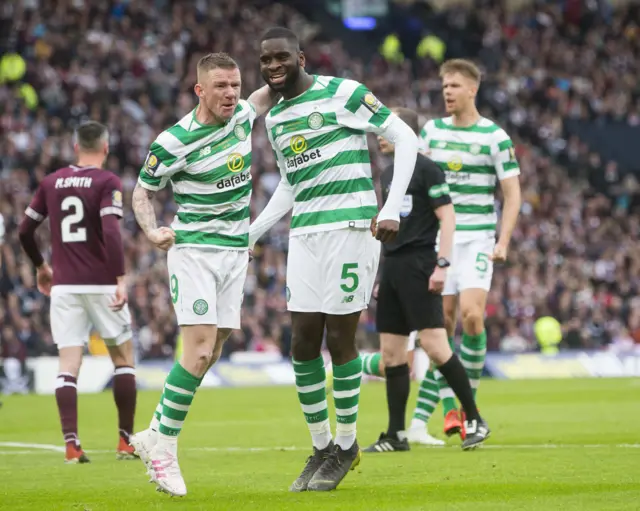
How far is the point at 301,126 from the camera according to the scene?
743cm

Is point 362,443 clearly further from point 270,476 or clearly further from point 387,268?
point 270,476

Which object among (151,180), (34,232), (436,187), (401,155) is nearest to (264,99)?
(151,180)

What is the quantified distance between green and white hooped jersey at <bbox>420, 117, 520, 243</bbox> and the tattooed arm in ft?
12.6

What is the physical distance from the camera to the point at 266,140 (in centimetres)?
2733

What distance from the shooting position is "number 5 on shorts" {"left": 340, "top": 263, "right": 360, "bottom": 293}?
7316 mm

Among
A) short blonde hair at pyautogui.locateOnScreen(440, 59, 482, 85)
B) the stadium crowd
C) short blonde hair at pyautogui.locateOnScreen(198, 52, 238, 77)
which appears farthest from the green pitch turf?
the stadium crowd

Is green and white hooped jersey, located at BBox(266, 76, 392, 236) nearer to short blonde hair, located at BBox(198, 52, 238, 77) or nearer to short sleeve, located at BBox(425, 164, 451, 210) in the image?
short blonde hair, located at BBox(198, 52, 238, 77)

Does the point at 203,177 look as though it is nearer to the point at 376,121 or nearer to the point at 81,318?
the point at 376,121

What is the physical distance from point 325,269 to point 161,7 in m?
24.8

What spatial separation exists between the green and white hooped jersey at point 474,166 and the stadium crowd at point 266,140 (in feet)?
39.9

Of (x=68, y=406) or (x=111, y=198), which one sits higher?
(x=111, y=198)

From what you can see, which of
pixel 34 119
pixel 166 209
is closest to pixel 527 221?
pixel 166 209

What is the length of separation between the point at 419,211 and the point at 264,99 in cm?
258

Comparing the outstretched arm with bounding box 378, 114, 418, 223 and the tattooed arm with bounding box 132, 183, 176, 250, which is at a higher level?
the outstretched arm with bounding box 378, 114, 418, 223
